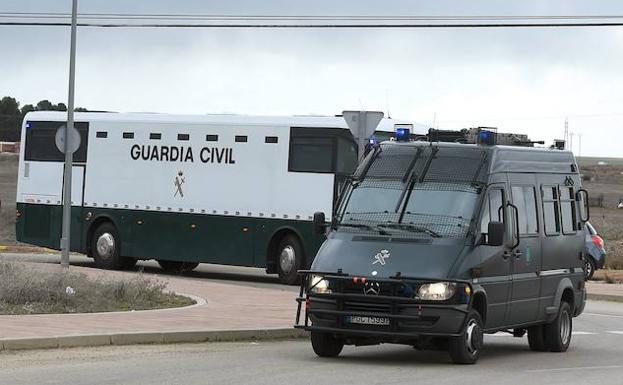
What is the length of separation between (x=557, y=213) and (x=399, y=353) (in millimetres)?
3045

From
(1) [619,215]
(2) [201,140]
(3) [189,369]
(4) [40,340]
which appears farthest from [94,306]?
(1) [619,215]

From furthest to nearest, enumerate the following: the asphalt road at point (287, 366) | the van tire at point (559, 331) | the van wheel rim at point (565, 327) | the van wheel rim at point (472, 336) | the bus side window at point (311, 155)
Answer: the bus side window at point (311, 155), the van wheel rim at point (565, 327), the van tire at point (559, 331), the van wheel rim at point (472, 336), the asphalt road at point (287, 366)

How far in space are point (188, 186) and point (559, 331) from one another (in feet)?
48.7

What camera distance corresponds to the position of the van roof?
16.2 meters

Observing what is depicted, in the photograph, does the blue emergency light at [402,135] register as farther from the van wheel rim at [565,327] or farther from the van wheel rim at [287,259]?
the van wheel rim at [287,259]

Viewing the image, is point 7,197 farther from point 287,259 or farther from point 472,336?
point 472,336

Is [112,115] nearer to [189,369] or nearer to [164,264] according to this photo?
[164,264]

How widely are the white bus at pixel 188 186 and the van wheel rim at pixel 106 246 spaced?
0.03 metres

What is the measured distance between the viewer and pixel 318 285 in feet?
49.7

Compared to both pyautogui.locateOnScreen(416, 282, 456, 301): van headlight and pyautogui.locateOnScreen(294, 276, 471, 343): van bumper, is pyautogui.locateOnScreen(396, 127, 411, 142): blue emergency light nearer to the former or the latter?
pyautogui.locateOnScreen(294, 276, 471, 343): van bumper

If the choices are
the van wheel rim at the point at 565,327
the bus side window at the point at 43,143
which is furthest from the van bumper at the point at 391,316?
the bus side window at the point at 43,143

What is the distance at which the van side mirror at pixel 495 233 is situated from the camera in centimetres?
1527

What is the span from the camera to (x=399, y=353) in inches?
671

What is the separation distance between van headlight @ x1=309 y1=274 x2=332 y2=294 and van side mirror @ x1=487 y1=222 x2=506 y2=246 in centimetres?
201
